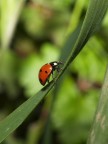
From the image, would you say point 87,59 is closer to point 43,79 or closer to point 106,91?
point 43,79

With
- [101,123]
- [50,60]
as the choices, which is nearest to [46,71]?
[101,123]

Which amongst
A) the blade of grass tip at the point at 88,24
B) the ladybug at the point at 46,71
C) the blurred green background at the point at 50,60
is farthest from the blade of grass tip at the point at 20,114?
the blurred green background at the point at 50,60

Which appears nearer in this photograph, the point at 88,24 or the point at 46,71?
the point at 88,24

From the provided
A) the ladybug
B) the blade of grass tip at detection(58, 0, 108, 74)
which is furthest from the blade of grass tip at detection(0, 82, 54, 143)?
the ladybug

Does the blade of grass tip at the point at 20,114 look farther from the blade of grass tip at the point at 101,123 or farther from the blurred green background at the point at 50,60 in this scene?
the blurred green background at the point at 50,60

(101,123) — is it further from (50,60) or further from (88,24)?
(50,60)

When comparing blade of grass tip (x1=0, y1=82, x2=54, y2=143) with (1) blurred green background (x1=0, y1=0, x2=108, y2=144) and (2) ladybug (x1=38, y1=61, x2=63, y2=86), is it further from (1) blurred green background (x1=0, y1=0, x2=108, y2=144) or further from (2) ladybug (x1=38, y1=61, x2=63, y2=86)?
(1) blurred green background (x1=0, y1=0, x2=108, y2=144)
